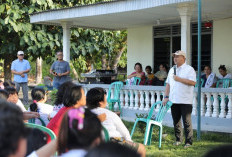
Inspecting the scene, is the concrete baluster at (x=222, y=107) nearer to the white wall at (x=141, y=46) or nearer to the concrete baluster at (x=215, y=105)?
the concrete baluster at (x=215, y=105)

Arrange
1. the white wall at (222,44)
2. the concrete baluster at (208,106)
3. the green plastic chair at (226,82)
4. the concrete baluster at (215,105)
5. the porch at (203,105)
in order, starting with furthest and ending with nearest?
the white wall at (222,44) < the green plastic chair at (226,82) < the concrete baluster at (208,106) < the concrete baluster at (215,105) < the porch at (203,105)

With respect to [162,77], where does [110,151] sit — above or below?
above

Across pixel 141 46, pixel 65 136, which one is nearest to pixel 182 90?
pixel 65 136

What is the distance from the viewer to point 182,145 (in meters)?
6.77

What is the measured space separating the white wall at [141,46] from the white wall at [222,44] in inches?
92.4

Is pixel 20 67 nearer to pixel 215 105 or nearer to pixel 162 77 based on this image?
pixel 162 77

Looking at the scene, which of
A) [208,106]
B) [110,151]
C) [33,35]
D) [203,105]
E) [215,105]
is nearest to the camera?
[110,151]

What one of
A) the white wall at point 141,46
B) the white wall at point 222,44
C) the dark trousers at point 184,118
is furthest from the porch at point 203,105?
the white wall at point 141,46

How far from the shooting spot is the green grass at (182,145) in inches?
244

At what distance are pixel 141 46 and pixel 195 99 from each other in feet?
16.2

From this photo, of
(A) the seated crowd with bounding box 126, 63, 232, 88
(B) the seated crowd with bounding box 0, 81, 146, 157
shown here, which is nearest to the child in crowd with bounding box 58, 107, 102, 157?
(B) the seated crowd with bounding box 0, 81, 146, 157

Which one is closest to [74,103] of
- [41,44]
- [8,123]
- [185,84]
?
[8,123]

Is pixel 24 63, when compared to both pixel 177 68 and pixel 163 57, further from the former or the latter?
pixel 177 68

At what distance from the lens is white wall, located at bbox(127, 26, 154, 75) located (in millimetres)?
13023
